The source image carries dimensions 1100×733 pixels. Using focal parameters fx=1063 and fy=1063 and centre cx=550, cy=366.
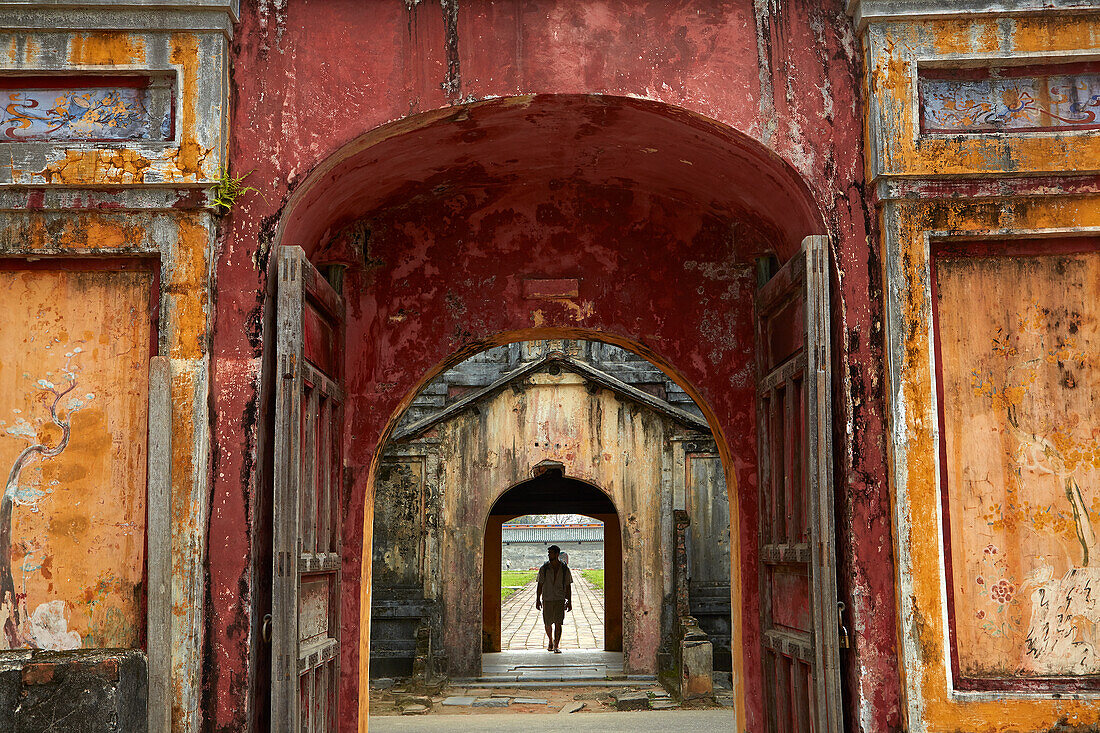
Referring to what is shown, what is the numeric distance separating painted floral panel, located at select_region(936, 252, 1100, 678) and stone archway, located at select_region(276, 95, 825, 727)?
1642 mm

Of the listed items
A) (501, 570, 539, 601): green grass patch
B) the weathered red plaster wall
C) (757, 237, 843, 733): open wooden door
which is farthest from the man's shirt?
(501, 570, 539, 601): green grass patch

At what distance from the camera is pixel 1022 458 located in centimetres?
489

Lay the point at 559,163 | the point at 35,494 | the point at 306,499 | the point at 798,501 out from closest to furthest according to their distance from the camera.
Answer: the point at 35,494 < the point at 306,499 < the point at 798,501 < the point at 559,163

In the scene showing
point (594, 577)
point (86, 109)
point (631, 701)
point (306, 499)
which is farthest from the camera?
point (594, 577)

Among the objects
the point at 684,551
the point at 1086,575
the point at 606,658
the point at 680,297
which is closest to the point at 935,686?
the point at 1086,575

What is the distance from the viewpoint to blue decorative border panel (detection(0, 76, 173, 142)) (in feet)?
16.3

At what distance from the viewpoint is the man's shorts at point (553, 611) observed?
16141 millimetres

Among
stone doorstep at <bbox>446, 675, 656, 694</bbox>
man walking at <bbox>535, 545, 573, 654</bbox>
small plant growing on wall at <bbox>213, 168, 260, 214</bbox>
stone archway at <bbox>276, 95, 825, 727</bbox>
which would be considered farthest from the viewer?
man walking at <bbox>535, 545, 573, 654</bbox>

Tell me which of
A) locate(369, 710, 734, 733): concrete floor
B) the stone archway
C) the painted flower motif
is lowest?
locate(369, 710, 734, 733): concrete floor

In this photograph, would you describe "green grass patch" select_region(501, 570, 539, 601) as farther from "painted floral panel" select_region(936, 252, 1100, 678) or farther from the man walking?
"painted floral panel" select_region(936, 252, 1100, 678)

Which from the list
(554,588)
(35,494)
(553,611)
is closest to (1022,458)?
(35,494)

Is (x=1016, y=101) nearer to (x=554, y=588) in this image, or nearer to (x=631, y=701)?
(x=631, y=701)

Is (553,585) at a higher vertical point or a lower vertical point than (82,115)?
lower

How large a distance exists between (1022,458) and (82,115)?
465 cm
